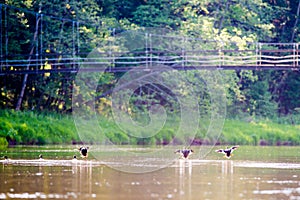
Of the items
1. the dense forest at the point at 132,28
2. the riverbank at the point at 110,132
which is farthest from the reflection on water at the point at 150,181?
the dense forest at the point at 132,28

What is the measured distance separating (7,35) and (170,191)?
2837cm

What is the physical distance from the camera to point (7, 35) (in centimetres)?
4822

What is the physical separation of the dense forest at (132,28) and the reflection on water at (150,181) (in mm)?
16482

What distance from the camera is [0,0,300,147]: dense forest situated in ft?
162

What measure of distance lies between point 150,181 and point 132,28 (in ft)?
97.4

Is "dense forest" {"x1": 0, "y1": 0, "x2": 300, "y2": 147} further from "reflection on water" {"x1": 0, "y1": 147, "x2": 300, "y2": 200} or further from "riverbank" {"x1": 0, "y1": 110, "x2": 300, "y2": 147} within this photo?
"reflection on water" {"x1": 0, "y1": 147, "x2": 300, "y2": 200}

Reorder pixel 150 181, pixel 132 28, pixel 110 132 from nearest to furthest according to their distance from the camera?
1. pixel 150 181
2. pixel 110 132
3. pixel 132 28

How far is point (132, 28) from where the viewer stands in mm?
52438

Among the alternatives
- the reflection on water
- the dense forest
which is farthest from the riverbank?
the reflection on water

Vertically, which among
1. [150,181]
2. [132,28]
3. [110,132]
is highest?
[132,28]

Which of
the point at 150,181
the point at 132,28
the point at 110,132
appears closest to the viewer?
the point at 150,181

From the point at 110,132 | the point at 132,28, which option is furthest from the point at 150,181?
the point at 132,28

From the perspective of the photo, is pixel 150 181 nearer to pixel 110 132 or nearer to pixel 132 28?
pixel 110 132

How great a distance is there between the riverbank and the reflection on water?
1058cm
